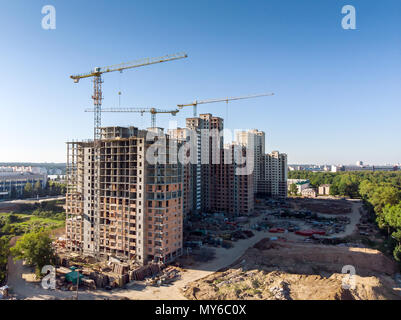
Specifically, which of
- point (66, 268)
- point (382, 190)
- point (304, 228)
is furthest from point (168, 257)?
point (382, 190)

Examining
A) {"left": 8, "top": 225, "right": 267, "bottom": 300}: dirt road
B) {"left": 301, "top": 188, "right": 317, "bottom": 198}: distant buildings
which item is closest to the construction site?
{"left": 8, "top": 225, "right": 267, "bottom": 300}: dirt road

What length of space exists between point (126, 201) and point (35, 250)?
1084 cm

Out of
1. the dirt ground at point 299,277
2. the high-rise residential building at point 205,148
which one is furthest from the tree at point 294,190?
the dirt ground at point 299,277

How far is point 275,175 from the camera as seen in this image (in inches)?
3698

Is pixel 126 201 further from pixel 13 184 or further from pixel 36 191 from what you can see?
pixel 13 184

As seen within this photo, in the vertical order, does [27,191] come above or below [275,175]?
below

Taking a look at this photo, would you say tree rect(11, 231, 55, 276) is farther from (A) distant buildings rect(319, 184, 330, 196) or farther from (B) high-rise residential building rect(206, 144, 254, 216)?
(A) distant buildings rect(319, 184, 330, 196)

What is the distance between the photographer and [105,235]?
116ft

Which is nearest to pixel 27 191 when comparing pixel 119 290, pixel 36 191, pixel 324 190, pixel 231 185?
pixel 36 191

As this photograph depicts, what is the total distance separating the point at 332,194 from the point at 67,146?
9422 cm

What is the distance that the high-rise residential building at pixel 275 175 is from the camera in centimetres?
9288

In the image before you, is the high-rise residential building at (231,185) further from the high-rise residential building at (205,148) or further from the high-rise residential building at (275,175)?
the high-rise residential building at (275,175)

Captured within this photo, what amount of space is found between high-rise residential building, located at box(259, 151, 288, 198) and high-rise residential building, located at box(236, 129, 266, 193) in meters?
1.89
